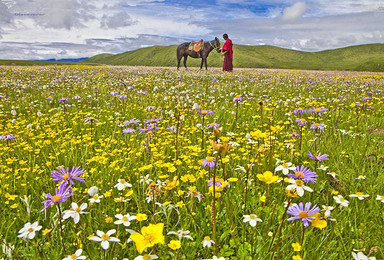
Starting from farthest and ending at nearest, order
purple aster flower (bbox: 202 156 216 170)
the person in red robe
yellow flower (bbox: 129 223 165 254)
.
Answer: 1. the person in red robe
2. purple aster flower (bbox: 202 156 216 170)
3. yellow flower (bbox: 129 223 165 254)

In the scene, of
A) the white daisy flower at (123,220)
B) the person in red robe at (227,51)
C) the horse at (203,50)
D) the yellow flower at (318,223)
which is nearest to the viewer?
the yellow flower at (318,223)

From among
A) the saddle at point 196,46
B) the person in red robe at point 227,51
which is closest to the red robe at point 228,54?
the person in red robe at point 227,51

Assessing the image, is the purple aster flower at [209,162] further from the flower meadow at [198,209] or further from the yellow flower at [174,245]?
the yellow flower at [174,245]

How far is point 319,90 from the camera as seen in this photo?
11797 mm

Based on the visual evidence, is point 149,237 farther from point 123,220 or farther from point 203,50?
point 203,50

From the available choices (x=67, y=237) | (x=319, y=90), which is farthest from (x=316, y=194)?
(x=319, y=90)

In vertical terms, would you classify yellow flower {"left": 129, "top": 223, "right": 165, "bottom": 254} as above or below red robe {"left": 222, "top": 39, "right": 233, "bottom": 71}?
below

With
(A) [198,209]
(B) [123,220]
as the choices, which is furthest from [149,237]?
(A) [198,209]

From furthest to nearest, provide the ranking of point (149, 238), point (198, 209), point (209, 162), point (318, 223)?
point (198, 209), point (209, 162), point (318, 223), point (149, 238)

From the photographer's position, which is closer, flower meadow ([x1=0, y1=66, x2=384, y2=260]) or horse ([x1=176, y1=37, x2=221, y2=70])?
flower meadow ([x1=0, y1=66, x2=384, y2=260])

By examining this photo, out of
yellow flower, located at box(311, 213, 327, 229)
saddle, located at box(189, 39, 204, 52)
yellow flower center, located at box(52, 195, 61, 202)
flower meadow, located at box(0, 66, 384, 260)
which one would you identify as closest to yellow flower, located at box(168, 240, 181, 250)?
flower meadow, located at box(0, 66, 384, 260)

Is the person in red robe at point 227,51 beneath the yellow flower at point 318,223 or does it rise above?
above

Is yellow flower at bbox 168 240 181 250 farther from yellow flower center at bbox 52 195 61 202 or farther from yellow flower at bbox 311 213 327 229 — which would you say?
yellow flower center at bbox 52 195 61 202

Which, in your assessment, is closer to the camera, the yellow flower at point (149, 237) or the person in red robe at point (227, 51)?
the yellow flower at point (149, 237)
